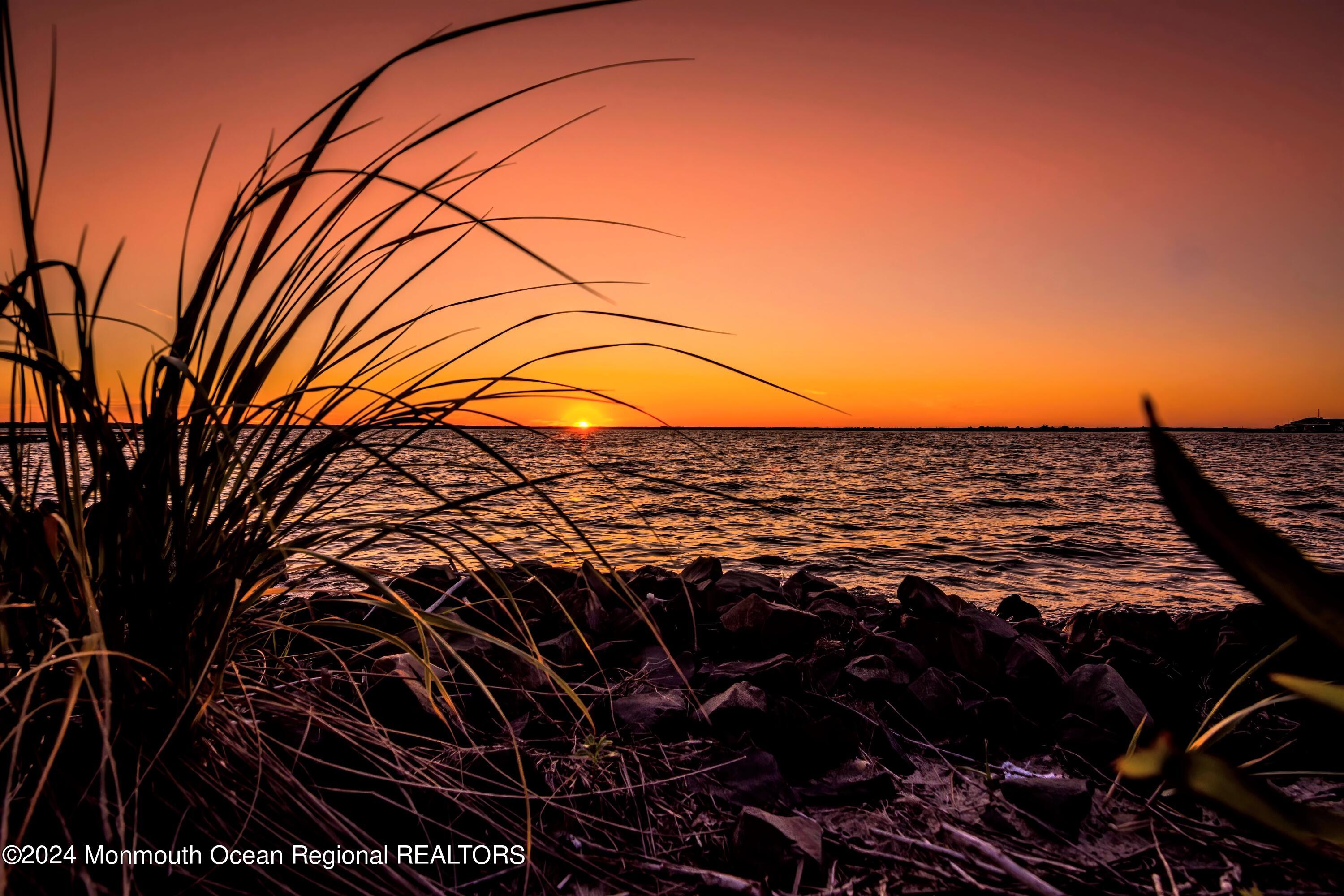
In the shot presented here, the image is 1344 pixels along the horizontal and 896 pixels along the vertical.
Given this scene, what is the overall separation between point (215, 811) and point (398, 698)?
0.51 metres

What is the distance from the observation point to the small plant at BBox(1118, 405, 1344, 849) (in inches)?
24.5

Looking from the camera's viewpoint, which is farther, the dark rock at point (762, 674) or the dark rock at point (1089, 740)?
the dark rock at point (762, 674)

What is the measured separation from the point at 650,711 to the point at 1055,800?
0.97 m

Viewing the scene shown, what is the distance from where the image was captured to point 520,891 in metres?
1.19

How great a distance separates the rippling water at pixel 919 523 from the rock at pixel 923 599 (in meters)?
0.49

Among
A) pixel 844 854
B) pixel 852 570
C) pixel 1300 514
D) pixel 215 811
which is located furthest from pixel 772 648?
pixel 1300 514

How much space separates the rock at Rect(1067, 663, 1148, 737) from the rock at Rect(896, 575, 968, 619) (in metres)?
0.62

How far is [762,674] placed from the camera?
6.85 ft

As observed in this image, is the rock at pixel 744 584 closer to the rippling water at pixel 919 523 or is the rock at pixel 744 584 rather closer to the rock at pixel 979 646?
the rippling water at pixel 919 523

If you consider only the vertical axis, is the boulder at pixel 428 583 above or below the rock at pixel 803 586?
above

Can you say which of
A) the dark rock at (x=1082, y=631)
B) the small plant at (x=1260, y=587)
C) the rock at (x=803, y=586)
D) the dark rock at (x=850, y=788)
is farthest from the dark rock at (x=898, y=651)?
the small plant at (x=1260, y=587)

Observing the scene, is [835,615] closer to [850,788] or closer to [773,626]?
[773,626]

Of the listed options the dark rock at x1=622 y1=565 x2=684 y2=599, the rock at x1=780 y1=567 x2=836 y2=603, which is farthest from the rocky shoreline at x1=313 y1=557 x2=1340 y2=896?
the dark rock at x1=622 y1=565 x2=684 y2=599

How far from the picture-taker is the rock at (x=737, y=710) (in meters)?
1.74
